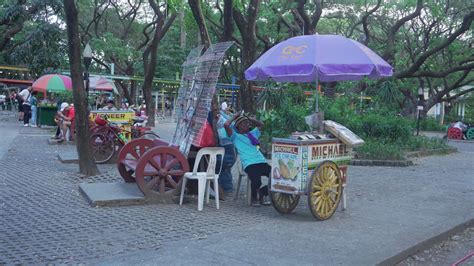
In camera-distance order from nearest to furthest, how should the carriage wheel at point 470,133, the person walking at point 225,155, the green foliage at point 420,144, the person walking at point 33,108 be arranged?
1. the person walking at point 225,155
2. the green foliage at point 420,144
3. the person walking at point 33,108
4. the carriage wheel at point 470,133

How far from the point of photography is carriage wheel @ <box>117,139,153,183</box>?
8836mm

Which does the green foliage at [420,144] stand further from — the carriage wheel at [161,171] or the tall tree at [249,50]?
the carriage wheel at [161,171]

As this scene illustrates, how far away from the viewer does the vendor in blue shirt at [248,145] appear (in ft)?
24.9

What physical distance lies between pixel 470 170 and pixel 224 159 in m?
7.94

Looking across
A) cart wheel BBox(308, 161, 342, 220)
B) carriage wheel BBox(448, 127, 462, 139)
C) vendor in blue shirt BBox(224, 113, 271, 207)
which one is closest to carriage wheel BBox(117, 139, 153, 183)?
vendor in blue shirt BBox(224, 113, 271, 207)

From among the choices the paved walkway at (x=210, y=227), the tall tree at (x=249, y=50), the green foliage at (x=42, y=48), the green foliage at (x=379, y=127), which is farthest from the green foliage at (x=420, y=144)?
the green foliage at (x=42, y=48)

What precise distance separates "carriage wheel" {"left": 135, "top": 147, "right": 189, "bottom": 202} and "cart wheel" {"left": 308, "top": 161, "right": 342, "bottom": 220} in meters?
2.01

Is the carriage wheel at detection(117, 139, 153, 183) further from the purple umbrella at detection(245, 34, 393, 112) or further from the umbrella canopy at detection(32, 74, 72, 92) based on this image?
the umbrella canopy at detection(32, 74, 72, 92)

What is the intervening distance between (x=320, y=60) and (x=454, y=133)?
964 inches

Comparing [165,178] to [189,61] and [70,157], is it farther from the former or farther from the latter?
[70,157]

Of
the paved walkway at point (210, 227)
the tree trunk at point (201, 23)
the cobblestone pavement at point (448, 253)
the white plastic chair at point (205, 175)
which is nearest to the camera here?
the paved walkway at point (210, 227)

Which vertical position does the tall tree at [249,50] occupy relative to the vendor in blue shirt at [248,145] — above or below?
above

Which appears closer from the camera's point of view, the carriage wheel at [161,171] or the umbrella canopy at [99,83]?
the carriage wheel at [161,171]

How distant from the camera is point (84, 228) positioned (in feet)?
20.3
